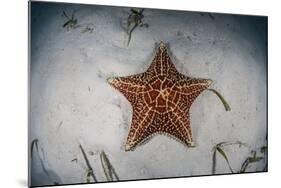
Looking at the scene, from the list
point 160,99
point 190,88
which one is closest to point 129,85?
point 160,99

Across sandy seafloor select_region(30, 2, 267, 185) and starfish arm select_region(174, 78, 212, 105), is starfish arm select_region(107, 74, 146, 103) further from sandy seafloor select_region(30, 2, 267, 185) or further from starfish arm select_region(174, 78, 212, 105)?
starfish arm select_region(174, 78, 212, 105)

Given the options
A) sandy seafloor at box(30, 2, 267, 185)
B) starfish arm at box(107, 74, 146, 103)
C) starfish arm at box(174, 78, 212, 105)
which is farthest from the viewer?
starfish arm at box(174, 78, 212, 105)

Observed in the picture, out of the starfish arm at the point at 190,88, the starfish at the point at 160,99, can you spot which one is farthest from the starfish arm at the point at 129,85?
the starfish arm at the point at 190,88

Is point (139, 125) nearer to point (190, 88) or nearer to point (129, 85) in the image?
point (129, 85)

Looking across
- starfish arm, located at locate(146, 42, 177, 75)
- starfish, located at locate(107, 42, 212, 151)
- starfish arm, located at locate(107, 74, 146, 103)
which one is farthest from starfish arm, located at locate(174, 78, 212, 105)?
starfish arm, located at locate(107, 74, 146, 103)

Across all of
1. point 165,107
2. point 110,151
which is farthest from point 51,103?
point 165,107
